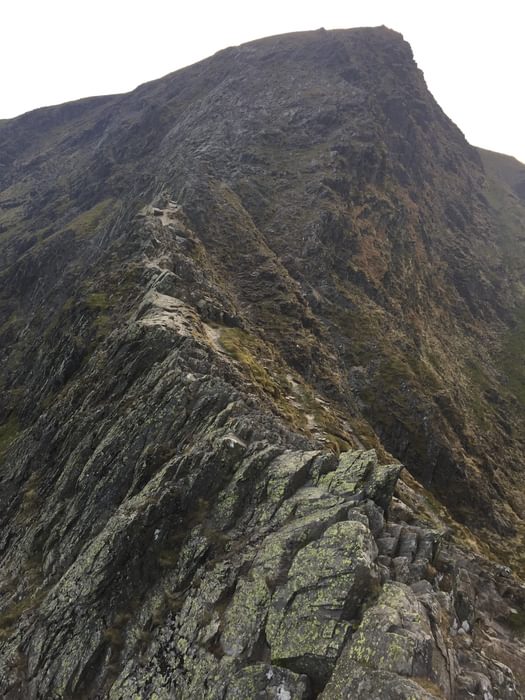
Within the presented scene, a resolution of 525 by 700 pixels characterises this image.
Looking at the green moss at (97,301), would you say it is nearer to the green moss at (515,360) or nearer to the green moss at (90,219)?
the green moss at (90,219)

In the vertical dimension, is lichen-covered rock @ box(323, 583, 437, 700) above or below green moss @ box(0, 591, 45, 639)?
above

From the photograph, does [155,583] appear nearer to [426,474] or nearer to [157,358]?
[157,358]

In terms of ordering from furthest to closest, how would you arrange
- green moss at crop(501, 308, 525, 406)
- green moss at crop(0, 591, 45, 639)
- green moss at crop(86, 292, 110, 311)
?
green moss at crop(501, 308, 525, 406) < green moss at crop(86, 292, 110, 311) < green moss at crop(0, 591, 45, 639)

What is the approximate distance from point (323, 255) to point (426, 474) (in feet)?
136

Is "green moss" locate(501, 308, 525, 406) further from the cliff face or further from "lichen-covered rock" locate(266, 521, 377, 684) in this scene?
"lichen-covered rock" locate(266, 521, 377, 684)

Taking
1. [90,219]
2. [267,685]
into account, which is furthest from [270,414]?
[90,219]

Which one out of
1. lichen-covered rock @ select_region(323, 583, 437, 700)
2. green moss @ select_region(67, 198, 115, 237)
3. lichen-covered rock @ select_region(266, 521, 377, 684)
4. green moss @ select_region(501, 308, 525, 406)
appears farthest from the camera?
green moss @ select_region(67, 198, 115, 237)

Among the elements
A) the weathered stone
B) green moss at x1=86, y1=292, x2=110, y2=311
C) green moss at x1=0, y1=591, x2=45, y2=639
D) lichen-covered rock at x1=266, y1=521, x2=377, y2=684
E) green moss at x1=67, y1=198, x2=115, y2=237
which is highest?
green moss at x1=67, y1=198, x2=115, y2=237

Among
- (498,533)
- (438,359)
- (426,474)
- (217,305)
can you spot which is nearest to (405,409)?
(426,474)

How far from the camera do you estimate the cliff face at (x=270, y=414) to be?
15.3 meters

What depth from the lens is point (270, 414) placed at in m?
29.2

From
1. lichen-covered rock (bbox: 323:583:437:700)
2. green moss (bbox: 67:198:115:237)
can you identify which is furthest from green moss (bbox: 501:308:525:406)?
green moss (bbox: 67:198:115:237)

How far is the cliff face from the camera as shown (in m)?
15.3

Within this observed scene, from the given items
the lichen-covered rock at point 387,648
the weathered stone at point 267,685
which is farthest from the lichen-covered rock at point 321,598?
the lichen-covered rock at point 387,648
